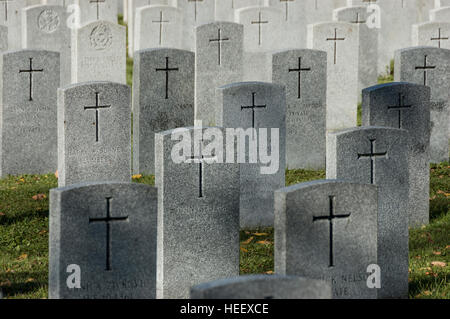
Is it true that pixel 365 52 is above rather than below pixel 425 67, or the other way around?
above

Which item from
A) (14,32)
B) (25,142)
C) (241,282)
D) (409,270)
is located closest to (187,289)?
(409,270)

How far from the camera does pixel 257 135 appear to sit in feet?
30.7

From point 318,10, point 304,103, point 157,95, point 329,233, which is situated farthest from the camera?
point 318,10

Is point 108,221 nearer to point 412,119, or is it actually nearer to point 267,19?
point 412,119

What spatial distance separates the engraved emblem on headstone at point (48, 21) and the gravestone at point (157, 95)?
13.4 feet

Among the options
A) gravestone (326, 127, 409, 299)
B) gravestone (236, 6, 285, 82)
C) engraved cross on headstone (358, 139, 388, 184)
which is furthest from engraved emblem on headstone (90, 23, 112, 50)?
engraved cross on headstone (358, 139, 388, 184)

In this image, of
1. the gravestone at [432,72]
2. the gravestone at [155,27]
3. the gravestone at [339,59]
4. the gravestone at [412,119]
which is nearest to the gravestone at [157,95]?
the gravestone at [432,72]

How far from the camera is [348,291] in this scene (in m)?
6.68

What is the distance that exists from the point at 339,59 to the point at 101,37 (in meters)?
3.05

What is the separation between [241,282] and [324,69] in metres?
6.18

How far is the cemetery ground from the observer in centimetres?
750

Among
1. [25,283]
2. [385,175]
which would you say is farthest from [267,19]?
[25,283]

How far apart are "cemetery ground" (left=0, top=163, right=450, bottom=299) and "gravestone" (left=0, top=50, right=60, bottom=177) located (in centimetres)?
37
